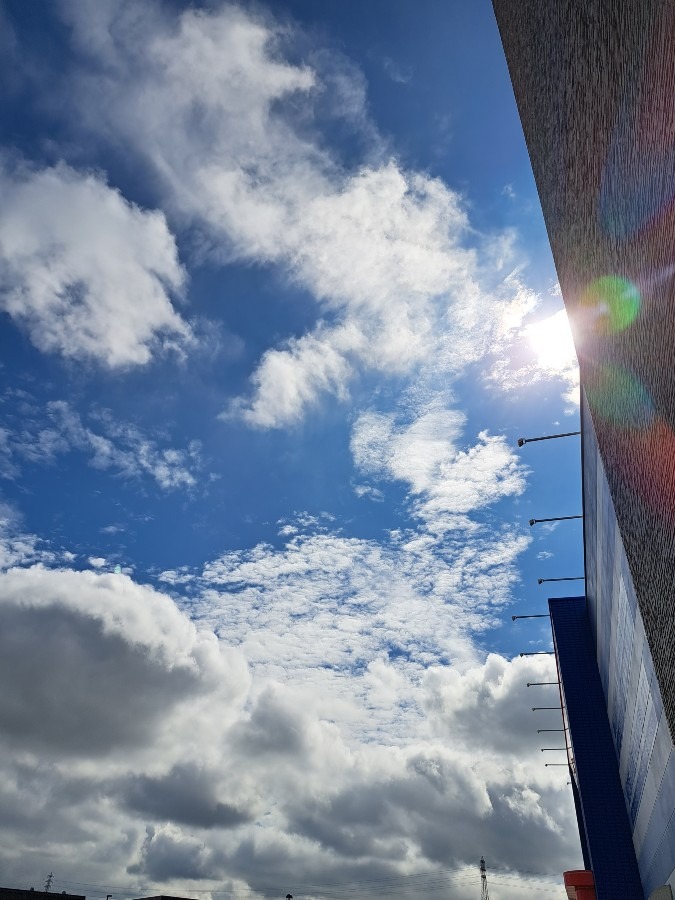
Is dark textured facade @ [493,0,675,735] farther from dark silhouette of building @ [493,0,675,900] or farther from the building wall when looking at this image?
the building wall

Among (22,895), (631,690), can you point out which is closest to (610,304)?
(631,690)

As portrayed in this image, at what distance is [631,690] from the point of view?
26516mm

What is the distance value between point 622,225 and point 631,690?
25.1m

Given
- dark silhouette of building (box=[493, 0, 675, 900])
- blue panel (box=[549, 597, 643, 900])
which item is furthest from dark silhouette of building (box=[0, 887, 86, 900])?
dark silhouette of building (box=[493, 0, 675, 900])

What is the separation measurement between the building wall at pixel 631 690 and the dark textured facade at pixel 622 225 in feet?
41.0

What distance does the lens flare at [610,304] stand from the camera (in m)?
7.04

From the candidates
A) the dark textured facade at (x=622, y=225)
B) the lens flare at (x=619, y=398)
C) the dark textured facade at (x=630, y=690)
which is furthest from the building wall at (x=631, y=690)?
the dark textured facade at (x=622, y=225)

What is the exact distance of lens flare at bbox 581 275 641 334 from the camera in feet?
23.1

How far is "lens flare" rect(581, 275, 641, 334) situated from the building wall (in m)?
13.5

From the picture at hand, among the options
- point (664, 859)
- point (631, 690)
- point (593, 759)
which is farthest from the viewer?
point (593, 759)

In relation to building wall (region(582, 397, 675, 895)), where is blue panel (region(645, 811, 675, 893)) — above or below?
below

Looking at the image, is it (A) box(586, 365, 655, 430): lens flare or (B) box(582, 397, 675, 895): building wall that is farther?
(B) box(582, 397, 675, 895): building wall

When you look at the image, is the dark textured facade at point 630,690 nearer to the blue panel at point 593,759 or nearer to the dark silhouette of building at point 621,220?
the blue panel at point 593,759

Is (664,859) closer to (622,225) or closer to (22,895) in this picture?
(622,225)
